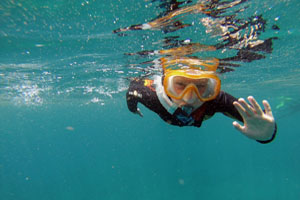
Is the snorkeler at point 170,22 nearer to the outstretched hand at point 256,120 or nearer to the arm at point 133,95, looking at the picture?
the arm at point 133,95

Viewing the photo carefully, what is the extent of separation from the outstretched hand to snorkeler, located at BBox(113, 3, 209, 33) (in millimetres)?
3697

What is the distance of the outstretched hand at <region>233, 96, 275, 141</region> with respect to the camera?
13.3 ft

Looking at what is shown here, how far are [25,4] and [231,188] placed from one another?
43.4 meters

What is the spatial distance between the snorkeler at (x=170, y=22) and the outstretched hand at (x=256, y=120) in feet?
12.1

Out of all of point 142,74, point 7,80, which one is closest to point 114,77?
point 142,74

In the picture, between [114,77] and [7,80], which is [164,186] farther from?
[7,80]

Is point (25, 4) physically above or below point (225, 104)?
above

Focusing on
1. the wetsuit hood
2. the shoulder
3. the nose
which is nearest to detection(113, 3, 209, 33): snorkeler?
the shoulder

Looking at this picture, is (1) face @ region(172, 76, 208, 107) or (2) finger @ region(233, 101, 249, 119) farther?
(1) face @ region(172, 76, 208, 107)

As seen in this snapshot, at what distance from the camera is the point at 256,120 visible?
4125 mm

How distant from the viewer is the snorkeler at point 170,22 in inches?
253

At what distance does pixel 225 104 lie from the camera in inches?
207

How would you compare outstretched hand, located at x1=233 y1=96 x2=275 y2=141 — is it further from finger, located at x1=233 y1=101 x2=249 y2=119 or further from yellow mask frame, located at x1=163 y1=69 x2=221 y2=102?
yellow mask frame, located at x1=163 y1=69 x2=221 y2=102

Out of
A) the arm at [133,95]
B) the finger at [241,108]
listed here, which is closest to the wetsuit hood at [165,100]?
the arm at [133,95]
